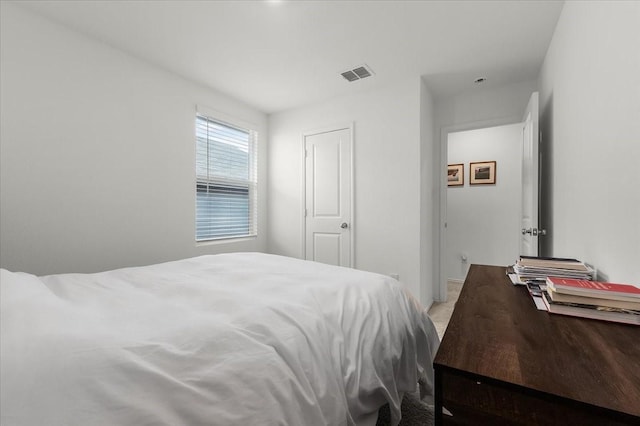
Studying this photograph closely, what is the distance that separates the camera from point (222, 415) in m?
0.69

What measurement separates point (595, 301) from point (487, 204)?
407 centimetres

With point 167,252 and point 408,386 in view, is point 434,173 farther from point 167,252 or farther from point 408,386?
point 167,252

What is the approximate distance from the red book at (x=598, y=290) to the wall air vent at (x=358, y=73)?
8.00 ft

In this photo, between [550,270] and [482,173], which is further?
[482,173]

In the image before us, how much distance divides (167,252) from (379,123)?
2.60 m

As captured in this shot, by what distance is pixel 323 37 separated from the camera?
90.0 inches

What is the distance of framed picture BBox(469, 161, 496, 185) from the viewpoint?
447 centimetres

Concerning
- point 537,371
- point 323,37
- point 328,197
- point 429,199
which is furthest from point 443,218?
point 537,371

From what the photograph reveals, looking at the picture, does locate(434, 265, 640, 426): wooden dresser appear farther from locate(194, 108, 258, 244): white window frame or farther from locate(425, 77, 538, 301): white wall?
locate(194, 108, 258, 244): white window frame

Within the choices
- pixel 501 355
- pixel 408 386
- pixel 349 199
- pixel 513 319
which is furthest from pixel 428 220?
pixel 501 355

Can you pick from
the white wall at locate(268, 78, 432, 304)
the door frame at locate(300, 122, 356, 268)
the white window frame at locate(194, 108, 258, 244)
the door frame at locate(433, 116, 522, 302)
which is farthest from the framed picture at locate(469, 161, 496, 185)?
the white window frame at locate(194, 108, 258, 244)

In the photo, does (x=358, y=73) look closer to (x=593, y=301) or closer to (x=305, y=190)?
(x=305, y=190)

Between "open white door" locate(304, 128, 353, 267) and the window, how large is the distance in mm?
771

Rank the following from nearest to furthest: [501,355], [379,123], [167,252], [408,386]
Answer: [501,355] < [408,386] < [167,252] < [379,123]
